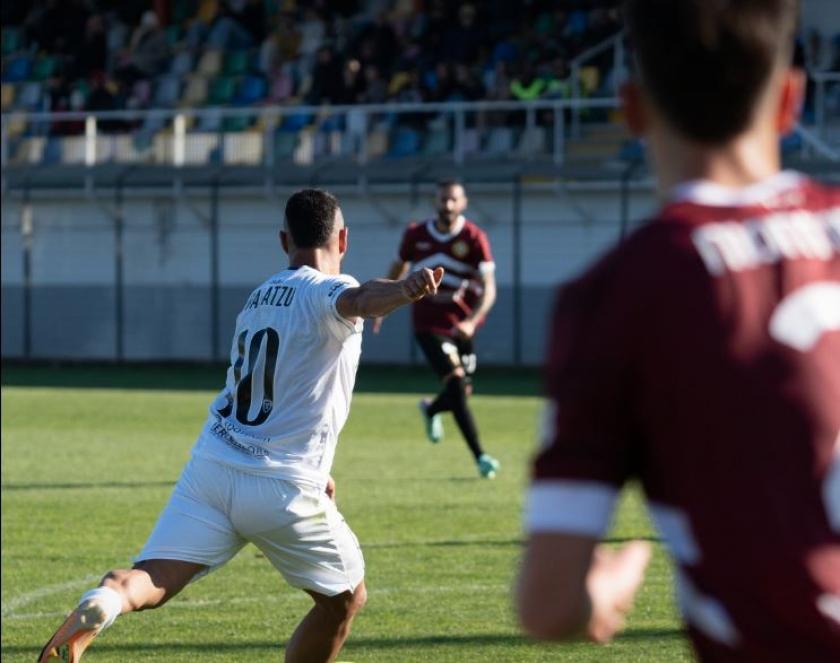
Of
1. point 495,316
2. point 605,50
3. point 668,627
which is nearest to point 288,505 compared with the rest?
point 668,627

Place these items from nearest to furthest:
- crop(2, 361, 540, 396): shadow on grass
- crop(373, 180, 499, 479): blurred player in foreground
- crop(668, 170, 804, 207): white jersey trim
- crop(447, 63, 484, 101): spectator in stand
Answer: crop(668, 170, 804, 207): white jersey trim → crop(373, 180, 499, 479): blurred player in foreground → crop(2, 361, 540, 396): shadow on grass → crop(447, 63, 484, 101): spectator in stand

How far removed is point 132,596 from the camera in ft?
18.5

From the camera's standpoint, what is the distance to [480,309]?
1384 cm

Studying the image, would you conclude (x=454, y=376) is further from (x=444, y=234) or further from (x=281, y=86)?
(x=281, y=86)

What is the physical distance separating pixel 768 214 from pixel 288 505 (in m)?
3.64

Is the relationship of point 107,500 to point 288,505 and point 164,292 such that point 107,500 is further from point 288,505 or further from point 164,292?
point 164,292

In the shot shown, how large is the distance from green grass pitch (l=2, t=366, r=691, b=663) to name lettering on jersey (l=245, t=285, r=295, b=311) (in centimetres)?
197

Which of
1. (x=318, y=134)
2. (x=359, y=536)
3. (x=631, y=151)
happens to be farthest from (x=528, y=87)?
(x=359, y=536)

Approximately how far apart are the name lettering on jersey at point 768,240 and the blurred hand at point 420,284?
3.28 m

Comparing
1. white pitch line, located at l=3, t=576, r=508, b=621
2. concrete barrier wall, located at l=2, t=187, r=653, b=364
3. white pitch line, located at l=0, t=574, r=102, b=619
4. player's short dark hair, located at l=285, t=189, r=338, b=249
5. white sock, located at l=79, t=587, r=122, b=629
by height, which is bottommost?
concrete barrier wall, located at l=2, t=187, r=653, b=364

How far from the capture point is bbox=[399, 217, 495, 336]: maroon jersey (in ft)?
46.7

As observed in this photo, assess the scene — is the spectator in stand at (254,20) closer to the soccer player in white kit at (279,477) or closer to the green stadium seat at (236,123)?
the green stadium seat at (236,123)

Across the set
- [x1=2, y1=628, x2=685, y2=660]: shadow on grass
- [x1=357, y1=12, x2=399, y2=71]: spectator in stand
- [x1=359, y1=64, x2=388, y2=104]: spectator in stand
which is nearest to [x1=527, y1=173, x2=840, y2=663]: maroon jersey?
[x1=2, y1=628, x2=685, y2=660]: shadow on grass

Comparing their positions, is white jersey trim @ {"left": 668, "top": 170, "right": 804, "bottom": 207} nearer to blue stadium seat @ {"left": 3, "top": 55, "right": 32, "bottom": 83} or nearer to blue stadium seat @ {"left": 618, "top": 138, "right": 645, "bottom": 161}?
blue stadium seat @ {"left": 618, "top": 138, "right": 645, "bottom": 161}
